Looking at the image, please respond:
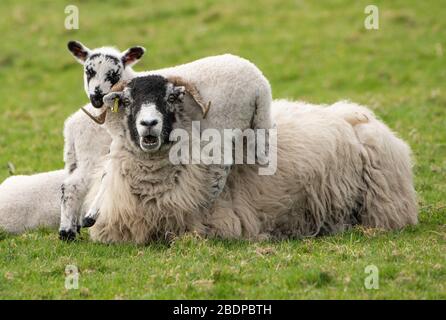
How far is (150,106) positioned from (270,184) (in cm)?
174

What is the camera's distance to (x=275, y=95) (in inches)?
742

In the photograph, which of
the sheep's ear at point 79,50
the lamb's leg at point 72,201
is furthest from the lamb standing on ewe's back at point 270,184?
the sheep's ear at point 79,50

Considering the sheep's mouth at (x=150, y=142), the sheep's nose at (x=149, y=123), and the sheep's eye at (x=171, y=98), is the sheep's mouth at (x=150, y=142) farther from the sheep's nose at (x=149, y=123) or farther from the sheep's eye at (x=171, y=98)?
the sheep's eye at (x=171, y=98)

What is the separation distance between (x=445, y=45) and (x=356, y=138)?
12.1 meters

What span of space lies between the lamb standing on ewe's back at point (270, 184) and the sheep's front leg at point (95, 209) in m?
0.01

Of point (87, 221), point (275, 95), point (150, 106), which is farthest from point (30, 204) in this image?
point (275, 95)

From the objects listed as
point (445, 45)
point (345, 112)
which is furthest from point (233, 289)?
point (445, 45)

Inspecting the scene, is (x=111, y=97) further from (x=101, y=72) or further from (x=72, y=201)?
(x=72, y=201)

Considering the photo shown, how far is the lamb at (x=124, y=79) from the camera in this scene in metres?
9.12

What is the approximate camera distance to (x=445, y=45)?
70.3 feet

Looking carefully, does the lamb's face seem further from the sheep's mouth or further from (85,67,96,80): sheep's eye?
the sheep's mouth

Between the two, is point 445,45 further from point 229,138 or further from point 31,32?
point 229,138

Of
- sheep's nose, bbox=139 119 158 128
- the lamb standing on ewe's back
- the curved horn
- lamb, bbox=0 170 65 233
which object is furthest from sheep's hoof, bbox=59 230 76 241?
the curved horn

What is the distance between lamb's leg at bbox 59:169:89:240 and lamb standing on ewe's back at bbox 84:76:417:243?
129 millimetres
